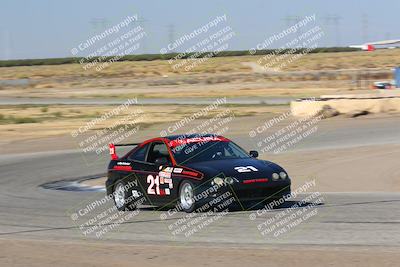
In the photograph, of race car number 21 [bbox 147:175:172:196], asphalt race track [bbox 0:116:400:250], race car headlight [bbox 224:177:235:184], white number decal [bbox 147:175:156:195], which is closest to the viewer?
asphalt race track [bbox 0:116:400:250]

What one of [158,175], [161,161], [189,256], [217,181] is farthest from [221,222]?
[189,256]

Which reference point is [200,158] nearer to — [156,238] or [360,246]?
[156,238]

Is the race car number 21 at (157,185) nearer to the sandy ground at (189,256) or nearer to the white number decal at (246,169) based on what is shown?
the white number decal at (246,169)

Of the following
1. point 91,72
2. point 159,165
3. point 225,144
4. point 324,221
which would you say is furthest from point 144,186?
point 91,72

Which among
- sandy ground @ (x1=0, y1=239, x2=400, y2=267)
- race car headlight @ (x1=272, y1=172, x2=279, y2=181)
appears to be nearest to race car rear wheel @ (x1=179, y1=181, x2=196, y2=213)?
race car headlight @ (x1=272, y1=172, x2=279, y2=181)

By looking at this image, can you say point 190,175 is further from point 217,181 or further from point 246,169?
point 246,169

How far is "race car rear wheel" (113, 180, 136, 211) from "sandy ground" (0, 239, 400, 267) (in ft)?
14.0

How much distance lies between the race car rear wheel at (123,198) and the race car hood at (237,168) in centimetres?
166

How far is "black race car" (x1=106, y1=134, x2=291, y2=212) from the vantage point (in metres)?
12.8

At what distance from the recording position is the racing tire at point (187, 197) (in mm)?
12930

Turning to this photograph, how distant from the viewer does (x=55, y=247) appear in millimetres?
10133

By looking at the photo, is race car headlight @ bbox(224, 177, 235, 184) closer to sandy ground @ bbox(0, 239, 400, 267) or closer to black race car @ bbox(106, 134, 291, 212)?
black race car @ bbox(106, 134, 291, 212)

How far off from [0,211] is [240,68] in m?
102

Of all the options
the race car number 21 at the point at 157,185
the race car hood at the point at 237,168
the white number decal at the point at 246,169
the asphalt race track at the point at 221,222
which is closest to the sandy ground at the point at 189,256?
the asphalt race track at the point at 221,222
